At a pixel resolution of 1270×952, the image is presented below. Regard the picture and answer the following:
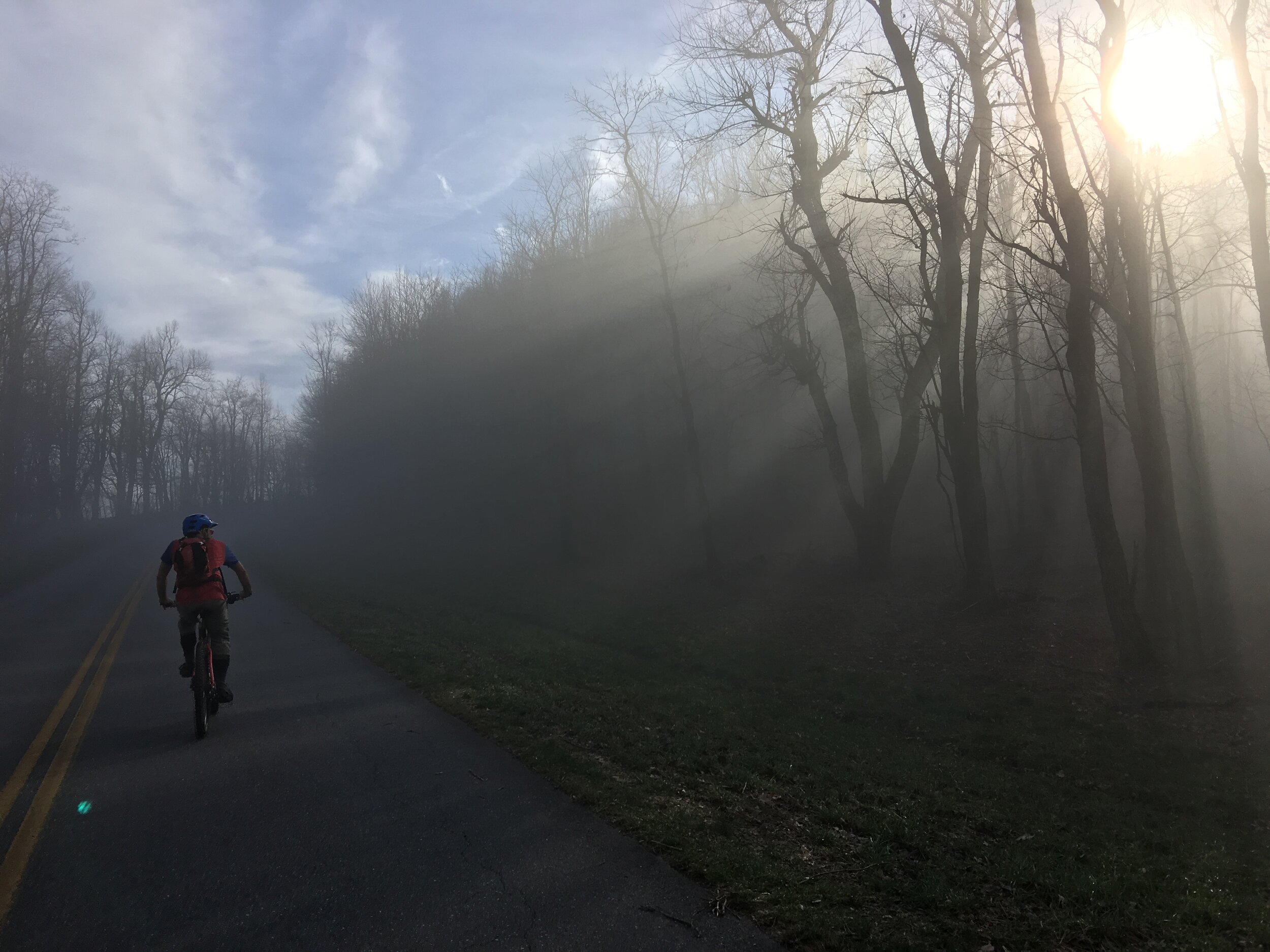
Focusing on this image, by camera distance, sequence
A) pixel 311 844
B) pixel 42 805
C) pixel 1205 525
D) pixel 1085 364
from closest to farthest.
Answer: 1. pixel 311 844
2. pixel 42 805
3. pixel 1085 364
4. pixel 1205 525

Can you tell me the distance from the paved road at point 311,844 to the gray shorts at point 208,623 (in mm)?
807

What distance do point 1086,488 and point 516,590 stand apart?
15.8m

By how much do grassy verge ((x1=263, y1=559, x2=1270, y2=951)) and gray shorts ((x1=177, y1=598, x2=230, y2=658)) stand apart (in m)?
2.39

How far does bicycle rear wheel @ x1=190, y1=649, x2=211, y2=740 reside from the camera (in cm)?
770

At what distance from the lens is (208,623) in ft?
26.9

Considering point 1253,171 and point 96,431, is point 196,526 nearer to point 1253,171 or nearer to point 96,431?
point 1253,171

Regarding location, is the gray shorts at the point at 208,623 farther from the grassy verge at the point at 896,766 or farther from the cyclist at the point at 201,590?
the grassy verge at the point at 896,766

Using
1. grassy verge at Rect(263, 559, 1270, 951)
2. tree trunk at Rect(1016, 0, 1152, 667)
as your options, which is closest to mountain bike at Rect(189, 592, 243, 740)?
grassy verge at Rect(263, 559, 1270, 951)

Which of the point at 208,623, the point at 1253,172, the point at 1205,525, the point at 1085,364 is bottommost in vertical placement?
the point at 1205,525

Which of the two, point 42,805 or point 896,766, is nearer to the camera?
point 42,805

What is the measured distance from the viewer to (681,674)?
12.5 m

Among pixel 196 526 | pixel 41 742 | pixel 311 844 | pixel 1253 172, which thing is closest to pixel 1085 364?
pixel 1253 172

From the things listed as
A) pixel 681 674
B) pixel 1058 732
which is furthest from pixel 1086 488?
pixel 681 674

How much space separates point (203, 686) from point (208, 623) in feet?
2.32
